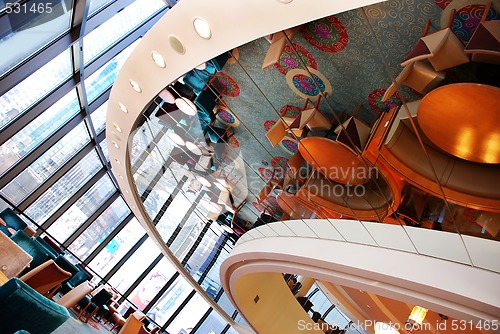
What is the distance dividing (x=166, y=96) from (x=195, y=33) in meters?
1.11

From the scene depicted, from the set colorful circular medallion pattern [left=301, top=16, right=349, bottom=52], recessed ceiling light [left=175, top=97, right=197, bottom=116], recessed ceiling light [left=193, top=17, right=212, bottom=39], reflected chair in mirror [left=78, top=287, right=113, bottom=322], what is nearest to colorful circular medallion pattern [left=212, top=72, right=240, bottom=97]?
recessed ceiling light [left=175, top=97, right=197, bottom=116]

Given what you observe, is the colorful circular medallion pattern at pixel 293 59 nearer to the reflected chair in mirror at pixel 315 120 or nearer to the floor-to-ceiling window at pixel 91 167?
the reflected chair in mirror at pixel 315 120

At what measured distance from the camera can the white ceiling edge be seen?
1.55 m

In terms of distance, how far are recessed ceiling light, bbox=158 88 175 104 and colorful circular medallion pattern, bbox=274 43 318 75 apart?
81 cm

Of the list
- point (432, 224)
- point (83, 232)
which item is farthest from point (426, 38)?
point (83, 232)

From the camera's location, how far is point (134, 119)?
135 inches

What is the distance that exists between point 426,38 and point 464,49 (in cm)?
20

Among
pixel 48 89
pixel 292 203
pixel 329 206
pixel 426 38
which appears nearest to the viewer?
pixel 426 38

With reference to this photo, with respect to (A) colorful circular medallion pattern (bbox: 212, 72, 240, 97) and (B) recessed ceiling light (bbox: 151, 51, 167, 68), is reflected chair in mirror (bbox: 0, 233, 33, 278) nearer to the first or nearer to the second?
(B) recessed ceiling light (bbox: 151, 51, 167, 68)

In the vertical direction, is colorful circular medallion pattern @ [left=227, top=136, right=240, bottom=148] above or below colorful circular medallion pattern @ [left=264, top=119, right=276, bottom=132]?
below

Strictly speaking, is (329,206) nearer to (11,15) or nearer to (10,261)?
(10,261)

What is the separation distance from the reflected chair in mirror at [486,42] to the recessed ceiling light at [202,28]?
121cm

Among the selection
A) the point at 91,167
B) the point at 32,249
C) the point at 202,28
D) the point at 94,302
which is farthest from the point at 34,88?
the point at 202,28

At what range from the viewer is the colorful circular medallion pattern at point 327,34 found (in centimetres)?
251
